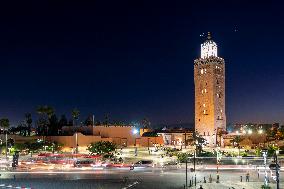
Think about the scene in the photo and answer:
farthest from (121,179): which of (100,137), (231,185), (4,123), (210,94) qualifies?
(210,94)

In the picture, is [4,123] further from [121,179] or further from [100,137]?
[121,179]

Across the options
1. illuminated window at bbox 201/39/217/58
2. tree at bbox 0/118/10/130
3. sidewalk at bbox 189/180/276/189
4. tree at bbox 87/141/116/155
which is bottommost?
sidewalk at bbox 189/180/276/189

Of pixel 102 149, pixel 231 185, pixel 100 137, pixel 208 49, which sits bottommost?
pixel 231 185

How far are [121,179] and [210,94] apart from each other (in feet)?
263

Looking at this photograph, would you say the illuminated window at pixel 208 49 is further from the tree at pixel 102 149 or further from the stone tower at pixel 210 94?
the tree at pixel 102 149

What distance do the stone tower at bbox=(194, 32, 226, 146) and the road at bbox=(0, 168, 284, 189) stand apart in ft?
221

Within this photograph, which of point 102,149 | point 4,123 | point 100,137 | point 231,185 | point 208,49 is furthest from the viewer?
point 208,49

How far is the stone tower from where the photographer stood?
117562 mm

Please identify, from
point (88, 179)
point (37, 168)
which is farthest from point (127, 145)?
point (88, 179)

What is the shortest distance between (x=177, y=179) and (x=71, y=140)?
53146 mm

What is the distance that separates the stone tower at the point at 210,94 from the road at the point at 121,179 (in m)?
67.3

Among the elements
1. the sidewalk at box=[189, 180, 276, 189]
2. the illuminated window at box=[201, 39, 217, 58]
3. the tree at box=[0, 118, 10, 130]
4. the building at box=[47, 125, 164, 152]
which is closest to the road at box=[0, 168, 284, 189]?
the sidewalk at box=[189, 180, 276, 189]

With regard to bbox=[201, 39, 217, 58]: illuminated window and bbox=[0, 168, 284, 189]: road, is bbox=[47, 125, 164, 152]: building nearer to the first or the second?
bbox=[201, 39, 217, 58]: illuminated window

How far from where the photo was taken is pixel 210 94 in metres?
120
